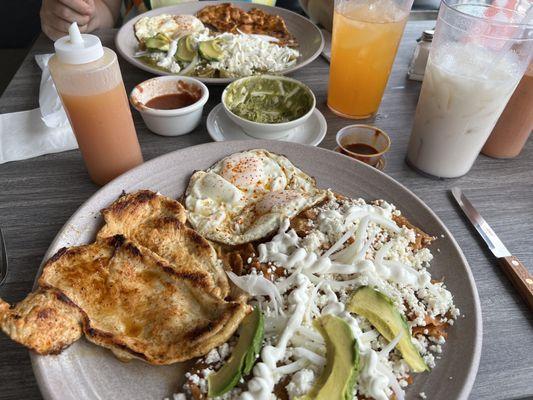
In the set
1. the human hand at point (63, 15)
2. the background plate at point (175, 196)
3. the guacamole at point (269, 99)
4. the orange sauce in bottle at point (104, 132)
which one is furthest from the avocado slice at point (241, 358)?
the human hand at point (63, 15)

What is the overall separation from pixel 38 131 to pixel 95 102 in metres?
0.74

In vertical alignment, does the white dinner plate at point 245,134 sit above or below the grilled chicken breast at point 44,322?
below

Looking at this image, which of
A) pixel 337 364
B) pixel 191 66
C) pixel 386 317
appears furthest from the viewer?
pixel 191 66

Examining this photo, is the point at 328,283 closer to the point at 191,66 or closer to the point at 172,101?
the point at 172,101

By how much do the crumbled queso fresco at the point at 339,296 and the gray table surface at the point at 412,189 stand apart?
241 mm

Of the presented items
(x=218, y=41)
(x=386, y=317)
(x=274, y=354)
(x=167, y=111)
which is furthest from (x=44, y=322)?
(x=218, y=41)

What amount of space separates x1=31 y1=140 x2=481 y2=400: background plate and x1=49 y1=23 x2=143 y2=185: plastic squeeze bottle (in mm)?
163

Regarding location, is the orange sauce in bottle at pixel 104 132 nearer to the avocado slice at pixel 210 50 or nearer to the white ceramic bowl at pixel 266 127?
the white ceramic bowl at pixel 266 127

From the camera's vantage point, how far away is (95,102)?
1666 mm

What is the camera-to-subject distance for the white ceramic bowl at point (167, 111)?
211cm

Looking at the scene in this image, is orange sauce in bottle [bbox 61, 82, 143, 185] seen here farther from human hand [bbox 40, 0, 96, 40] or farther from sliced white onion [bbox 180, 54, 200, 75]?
human hand [bbox 40, 0, 96, 40]

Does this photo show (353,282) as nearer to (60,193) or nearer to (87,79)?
(87,79)

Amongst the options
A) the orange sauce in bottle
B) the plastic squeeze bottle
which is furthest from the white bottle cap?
the orange sauce in bottle

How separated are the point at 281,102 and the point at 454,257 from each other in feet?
4.27
